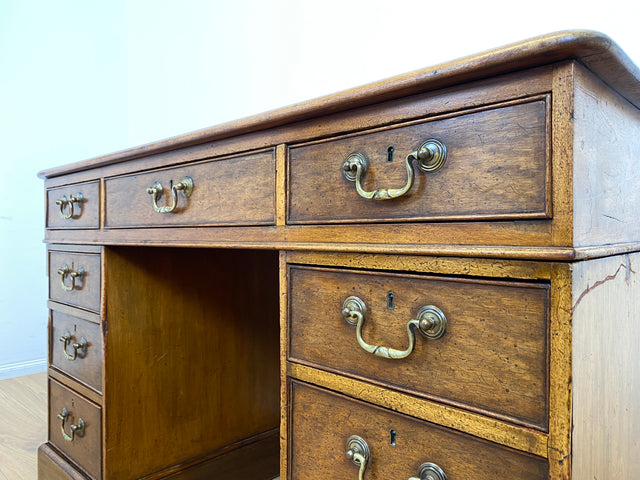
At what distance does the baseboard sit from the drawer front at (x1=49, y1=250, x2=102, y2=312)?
1450 mm

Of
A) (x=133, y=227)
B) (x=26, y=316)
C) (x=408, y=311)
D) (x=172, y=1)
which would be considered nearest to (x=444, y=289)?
(x=408, y=311)

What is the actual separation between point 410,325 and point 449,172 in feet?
0.62

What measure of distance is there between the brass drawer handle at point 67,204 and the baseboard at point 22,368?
164 cm

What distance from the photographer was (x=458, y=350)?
1.71 feet

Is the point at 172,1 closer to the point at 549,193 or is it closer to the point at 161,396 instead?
the point at 161,396

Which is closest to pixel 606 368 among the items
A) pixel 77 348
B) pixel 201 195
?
pixel 201 195

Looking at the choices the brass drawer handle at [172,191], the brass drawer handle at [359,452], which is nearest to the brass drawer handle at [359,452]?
the brass drawer handle at [359,452]

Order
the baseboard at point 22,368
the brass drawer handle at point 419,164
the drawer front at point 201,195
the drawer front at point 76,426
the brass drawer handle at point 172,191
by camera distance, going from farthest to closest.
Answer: the baseboard at point 22,368
the drawer front at point 76,426
the brass drawer handle at point 172,191
the drawer front at point 201,195
the brass drawer handle at point 419,164

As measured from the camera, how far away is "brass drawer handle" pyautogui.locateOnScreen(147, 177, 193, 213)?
890mm

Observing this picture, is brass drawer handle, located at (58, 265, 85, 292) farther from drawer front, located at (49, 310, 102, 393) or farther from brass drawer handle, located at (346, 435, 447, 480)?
brass drawer handle, located at (346, 435, 447, 480)

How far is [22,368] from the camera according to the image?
250 cm

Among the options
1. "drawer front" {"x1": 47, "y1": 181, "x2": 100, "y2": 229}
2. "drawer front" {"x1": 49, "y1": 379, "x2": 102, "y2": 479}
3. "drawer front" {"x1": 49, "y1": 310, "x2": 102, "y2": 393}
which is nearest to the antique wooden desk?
"drawer front" {"x1": 47, "y1": 181, "x2": 100, "y2": 229}

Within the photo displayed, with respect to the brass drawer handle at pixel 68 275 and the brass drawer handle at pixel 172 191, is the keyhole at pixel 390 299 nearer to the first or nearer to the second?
the brass drawer handle at pixel 172 191

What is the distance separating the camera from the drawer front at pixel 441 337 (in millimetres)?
469
